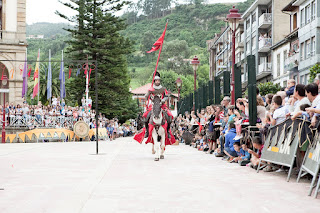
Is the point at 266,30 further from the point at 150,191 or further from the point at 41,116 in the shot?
the point at 150,191

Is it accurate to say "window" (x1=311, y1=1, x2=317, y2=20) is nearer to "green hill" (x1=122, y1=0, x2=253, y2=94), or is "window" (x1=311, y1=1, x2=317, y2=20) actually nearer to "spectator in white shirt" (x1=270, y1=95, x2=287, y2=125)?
"spectator in white shirt" (x1=270, y1=95, x2=287, y2=125)

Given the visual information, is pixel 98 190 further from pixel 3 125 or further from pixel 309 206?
pixel 3 125

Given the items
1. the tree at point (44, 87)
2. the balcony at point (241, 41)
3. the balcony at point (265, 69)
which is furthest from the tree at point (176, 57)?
the balcony at point (265, 69)

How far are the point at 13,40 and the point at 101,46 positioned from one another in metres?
9.66

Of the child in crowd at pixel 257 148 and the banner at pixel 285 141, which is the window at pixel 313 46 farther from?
the banner at pixel 285 141

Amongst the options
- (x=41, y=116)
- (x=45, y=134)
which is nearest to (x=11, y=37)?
(x=41, y=116)

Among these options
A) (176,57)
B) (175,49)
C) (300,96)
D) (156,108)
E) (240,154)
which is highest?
(175,49)

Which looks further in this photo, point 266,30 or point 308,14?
point 266,30

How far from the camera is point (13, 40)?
49.3 meters

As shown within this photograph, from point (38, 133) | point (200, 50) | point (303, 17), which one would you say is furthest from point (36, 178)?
point (200, 50)

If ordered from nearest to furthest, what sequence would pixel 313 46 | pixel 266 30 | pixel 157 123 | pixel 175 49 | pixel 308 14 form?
pixel 157 123
pixel 313 46
pixel 308 14
pixel 266 30
pixel 175 49

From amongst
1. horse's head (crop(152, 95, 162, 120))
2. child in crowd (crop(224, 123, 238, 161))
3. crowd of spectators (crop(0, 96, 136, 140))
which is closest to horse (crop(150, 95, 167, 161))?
horse's head (crop(152, 95, 162, 120))

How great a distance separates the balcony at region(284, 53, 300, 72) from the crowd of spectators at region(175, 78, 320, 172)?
98.5 feet

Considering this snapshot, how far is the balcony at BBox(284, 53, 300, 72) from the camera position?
4844cm
